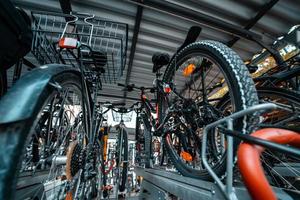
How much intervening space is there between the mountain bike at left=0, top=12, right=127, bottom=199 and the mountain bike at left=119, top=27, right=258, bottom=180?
0.60 metres

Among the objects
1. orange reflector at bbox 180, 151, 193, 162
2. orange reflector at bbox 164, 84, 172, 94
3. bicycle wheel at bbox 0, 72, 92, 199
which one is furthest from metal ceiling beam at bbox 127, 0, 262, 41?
orange reflector at bbox 180, 151, 193, 162

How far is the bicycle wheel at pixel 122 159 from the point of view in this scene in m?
3.01

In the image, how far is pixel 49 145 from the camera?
1.17 meters

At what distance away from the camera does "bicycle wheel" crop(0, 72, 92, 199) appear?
417 millimetres

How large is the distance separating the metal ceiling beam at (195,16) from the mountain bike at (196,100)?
0.57 metres

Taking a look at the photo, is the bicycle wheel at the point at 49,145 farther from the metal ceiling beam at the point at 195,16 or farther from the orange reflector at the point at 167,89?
the metal ceiling beam at the point at 195,16

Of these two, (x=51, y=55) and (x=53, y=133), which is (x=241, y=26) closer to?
(x=51, y=55)

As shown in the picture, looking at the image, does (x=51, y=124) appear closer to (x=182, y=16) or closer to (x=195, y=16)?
(x=182, y=16)

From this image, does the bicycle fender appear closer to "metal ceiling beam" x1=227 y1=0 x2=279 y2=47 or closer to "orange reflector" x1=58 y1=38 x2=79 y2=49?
"orange reflector" x1=58 y1=38 x2=79 y2=49

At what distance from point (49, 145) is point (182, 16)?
69.7 inches

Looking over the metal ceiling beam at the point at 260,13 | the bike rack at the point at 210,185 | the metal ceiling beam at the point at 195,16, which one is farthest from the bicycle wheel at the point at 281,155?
the metal ceiling beam at the point at 260,13

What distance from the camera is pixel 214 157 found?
126 cm

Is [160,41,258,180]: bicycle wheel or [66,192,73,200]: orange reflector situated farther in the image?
[66,192,73,200]: orange reflector

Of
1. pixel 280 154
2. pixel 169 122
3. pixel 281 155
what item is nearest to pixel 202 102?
pixel 169 122
